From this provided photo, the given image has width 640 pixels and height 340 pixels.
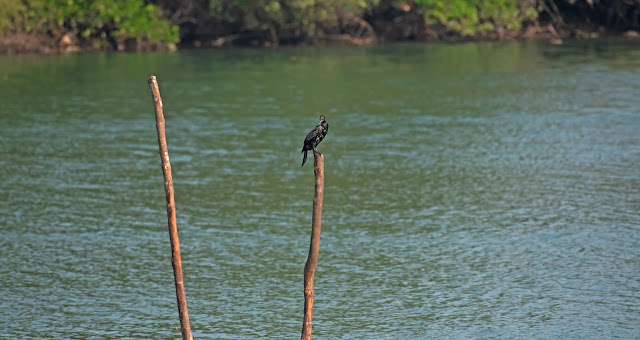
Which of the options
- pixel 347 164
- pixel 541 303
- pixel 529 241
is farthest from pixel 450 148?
pixel 541 303

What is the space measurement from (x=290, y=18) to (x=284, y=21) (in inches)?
11.0

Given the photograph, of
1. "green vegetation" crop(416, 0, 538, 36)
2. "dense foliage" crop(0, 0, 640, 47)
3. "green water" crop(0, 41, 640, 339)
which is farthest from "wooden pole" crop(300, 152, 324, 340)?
"green vegetation" crop(416, 0, 538, 36)

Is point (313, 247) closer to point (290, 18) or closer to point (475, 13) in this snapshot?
point (290, 18)

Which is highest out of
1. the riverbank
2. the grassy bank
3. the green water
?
the grassy bank

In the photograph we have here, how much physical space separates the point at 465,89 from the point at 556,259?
1171cm

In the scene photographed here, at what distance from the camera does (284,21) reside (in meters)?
33.2

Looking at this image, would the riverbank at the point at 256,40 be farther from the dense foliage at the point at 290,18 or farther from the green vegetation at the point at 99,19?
the green vegetation at the point at 99,19

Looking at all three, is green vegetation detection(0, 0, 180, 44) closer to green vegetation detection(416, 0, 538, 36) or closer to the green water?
green vegetation detection(416, 0, 538, 36)

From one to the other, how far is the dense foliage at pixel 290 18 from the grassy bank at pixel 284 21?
3 centimetres

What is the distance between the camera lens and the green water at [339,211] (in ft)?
25.9

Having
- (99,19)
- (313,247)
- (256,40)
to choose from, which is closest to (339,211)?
(313,247)

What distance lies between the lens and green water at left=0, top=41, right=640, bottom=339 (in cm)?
790

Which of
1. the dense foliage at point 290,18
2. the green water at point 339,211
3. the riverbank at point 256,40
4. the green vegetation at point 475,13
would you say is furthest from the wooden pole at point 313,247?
the green vegetation at point 475,13

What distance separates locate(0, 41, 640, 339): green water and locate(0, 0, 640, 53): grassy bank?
1143 cm
